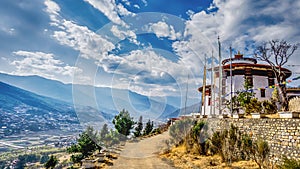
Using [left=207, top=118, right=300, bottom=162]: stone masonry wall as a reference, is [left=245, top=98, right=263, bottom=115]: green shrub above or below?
above

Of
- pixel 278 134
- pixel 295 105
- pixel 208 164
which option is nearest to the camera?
pixel 278 134

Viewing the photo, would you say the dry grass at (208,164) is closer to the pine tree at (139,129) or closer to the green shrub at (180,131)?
the green shrub at (180,131)

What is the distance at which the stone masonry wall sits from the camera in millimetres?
6539

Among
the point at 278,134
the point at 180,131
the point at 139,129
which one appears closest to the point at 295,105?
the point at 180,131

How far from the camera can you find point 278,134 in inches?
287

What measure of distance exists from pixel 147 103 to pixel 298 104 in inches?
470

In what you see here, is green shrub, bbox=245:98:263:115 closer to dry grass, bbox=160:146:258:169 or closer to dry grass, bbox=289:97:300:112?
dry grass, bbox=289:97:300:112

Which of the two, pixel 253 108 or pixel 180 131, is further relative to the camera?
pixel 253 108

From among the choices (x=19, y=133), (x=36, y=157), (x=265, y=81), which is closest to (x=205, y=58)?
(x=265, y=81)

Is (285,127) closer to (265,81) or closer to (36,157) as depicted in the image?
(265,81)

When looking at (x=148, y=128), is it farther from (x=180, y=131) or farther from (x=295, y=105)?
(x=295, y=105)

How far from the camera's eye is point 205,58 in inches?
764

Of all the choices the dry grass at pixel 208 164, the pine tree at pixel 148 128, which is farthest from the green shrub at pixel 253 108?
the pine tree at pixel 148 128

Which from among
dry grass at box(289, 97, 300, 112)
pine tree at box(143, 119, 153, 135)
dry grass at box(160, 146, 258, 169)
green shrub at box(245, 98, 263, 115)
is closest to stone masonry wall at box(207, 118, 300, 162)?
dry grass at box(160, 146, 258, 169)
